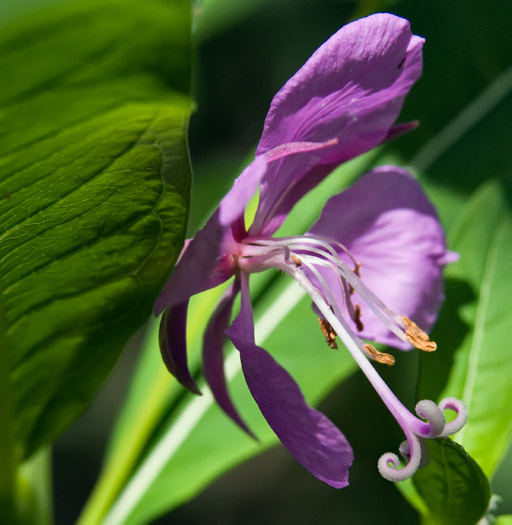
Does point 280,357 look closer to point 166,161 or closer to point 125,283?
point 125,283

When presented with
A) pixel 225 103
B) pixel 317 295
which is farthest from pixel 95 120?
pixel 225 103

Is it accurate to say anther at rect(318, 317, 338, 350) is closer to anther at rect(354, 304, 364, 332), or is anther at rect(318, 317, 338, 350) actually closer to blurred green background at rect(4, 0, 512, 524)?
anther at rect(354, 304, 364, 332)

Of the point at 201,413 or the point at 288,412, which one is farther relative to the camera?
the point at 201,413

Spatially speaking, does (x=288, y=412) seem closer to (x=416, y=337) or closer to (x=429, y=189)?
(x=416, y=337)

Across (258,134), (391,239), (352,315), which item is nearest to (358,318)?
(352,315)

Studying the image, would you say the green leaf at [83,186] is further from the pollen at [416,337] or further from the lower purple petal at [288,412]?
the pollen at [416,337]

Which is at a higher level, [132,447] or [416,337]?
[416,337]
